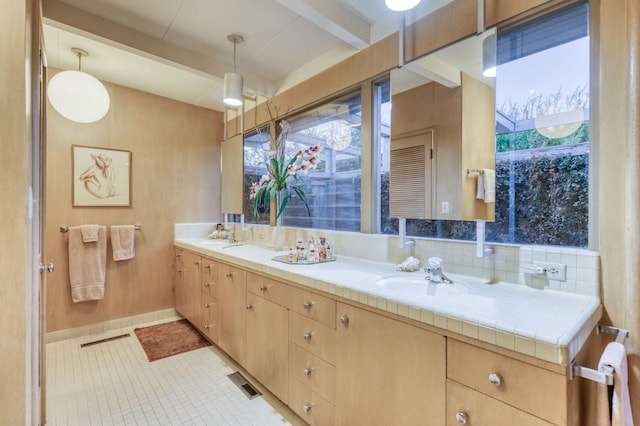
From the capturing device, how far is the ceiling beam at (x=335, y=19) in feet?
5.67

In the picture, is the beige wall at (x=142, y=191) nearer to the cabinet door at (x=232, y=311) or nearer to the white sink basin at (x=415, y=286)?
the cabinet door at (x=232, y=311)

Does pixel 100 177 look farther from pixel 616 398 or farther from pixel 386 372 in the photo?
pixel 616 398

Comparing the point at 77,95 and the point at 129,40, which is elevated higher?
the point at 129,40

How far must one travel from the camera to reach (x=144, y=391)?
2068mm

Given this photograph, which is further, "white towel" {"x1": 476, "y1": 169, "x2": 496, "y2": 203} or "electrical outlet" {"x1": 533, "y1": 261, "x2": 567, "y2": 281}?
"white towel" {"x1": 476, "y1": 169, "x2": 496, "y2": 203}

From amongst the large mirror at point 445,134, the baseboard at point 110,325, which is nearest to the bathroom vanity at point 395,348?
the large mirror at point 445,134

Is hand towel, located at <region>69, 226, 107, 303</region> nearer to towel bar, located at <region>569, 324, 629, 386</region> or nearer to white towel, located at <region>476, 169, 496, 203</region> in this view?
white towel, located at <region>476, 169, 496, 203</region>

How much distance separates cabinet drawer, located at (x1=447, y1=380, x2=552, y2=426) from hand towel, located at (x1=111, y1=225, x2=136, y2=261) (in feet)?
10.4

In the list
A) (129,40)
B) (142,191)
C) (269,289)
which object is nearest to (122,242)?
(142,191)

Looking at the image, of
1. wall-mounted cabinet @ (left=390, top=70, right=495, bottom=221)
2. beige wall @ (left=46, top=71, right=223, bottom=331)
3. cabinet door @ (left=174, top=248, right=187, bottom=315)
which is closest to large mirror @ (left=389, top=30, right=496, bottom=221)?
wall-mounted cabinet @ (left=390, top=70, right=495, bottom=221)

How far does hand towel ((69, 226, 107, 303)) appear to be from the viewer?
2799 millimetres

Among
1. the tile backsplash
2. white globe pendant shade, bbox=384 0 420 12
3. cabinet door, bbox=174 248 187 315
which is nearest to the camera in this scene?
the tile backsplash

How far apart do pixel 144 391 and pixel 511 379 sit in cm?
225

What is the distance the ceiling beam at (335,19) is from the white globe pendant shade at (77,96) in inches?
75.2
